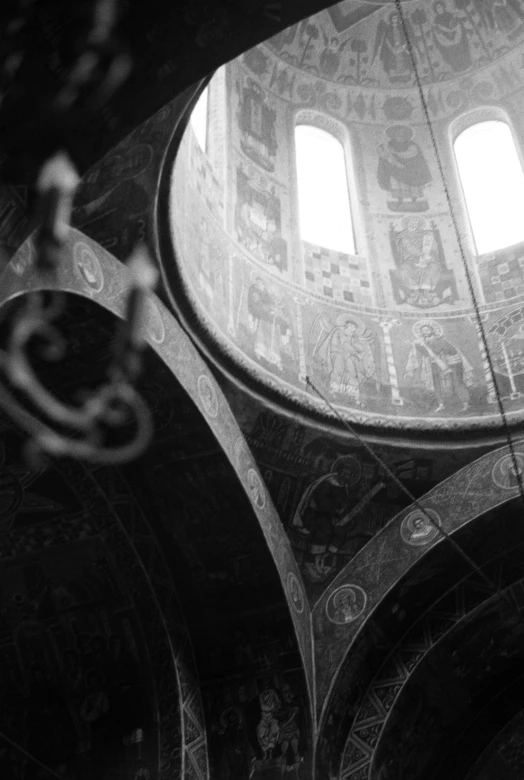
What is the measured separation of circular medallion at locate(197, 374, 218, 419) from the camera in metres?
9.56

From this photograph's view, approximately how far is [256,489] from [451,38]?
7.71 m

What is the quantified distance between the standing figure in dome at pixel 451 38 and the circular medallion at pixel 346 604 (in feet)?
24.9

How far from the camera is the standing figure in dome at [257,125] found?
1278cm

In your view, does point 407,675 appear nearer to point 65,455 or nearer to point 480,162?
point 65,455

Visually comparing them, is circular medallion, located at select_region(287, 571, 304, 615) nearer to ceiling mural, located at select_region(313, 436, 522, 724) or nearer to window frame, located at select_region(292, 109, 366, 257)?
ceiling mural, located at select_region(313, 436, 522, 724)

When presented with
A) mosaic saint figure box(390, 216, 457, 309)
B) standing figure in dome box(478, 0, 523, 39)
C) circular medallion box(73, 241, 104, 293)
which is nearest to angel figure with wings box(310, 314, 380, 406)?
mosaic saint figure box(390, 216, 457, 309)

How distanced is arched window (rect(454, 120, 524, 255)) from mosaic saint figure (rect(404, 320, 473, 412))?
1420 millimetres

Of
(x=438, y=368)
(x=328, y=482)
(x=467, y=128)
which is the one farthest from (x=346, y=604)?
(x=467, y=128)

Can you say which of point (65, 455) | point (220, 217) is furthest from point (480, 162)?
point (65, 455)

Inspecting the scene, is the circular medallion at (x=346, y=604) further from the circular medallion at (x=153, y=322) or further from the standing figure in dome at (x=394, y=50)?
the standing figure in dome at (x=394, y=50)

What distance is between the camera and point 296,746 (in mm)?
9586

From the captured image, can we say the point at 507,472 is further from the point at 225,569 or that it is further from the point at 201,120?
the point at 201,120

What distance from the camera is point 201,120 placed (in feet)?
40.7

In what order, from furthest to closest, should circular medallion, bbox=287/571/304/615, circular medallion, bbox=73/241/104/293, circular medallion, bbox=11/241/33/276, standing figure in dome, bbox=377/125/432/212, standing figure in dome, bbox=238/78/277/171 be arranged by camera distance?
standing figure in dome, bbox=377/125/432/212 < standing figure in dome, bbox=238/78/277/171 < circular medallion, bbox=287/571/304/615 < circular medallion, bbox=73/241/104/293 < circular medallion, bbox=11/241/33/276
